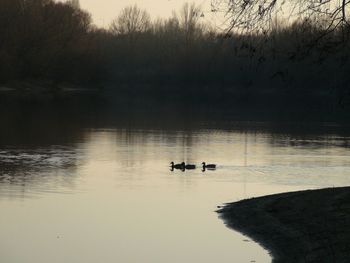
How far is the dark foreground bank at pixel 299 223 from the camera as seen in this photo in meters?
14.6

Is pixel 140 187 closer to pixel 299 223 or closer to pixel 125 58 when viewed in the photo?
pixel 299 223

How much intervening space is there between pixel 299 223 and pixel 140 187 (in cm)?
915

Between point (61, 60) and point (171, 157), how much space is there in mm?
89027

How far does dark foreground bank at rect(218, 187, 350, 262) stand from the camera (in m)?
14.6

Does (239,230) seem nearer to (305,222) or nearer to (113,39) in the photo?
(305,222)

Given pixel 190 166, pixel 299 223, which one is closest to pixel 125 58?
pixel 190 166

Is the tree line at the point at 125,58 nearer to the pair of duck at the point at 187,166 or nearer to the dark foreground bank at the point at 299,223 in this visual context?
the pair of duck at the point at 187,166

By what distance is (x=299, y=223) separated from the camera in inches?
685

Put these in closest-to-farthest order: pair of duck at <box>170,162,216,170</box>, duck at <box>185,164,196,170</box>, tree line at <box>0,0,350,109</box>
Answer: pair of duck at <box>170,162,216,170</box>
duck at <box>185,164,196,170</box>
tree line at <box>0,0,350,109</box>

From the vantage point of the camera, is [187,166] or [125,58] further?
[125,58]

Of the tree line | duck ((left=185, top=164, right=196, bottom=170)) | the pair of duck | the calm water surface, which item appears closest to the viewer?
the calm water surface

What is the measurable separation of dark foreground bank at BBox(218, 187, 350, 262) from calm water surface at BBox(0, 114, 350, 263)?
46 centimetres

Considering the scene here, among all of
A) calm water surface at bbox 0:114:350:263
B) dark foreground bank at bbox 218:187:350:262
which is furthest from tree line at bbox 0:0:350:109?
dark foreground bank at bbox 218:187:350:262

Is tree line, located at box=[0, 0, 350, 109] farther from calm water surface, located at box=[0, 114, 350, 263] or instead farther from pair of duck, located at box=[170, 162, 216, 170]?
pair of duck, located at box=[170, 162, 216, 170]
